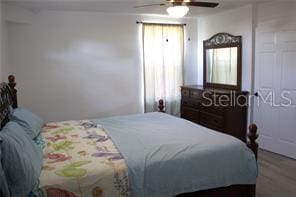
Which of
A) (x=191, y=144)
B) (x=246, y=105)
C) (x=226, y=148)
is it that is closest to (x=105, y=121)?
(x=191, y=144)

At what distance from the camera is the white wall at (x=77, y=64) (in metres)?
4.73

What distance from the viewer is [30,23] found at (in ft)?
15.2

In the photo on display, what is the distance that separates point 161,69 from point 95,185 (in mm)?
3812

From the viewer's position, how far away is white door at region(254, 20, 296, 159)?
4.01m

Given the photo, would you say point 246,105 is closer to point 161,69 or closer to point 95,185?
point 161,69

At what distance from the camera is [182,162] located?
2.23 metres

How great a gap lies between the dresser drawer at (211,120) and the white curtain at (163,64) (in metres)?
0.81

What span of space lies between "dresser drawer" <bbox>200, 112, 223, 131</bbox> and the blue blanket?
192cm

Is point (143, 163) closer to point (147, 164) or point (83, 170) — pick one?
point (147, 164)

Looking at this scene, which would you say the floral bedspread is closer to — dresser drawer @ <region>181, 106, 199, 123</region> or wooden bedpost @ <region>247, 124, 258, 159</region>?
wooden bedpost @ <region>247, 124, 258, 159</region>

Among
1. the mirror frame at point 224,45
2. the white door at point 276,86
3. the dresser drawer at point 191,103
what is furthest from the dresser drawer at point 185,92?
the white door at point 276,86

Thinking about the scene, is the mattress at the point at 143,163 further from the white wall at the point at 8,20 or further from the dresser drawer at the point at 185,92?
the dresser drawer at the point at 185,92

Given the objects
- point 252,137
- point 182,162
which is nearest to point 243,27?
point 252,137

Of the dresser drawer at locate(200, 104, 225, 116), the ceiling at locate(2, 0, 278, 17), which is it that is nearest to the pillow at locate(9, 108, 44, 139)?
the ceiling at locate(2, 0, 278, 17)
